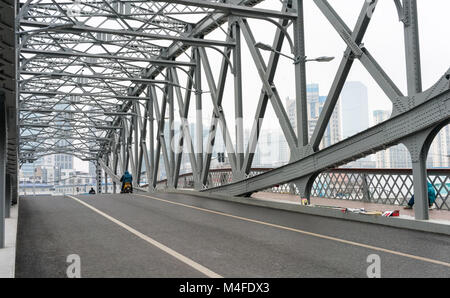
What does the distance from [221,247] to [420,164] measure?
5579mm

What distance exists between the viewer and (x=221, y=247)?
7.79 m

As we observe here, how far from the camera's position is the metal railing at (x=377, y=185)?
13164mm

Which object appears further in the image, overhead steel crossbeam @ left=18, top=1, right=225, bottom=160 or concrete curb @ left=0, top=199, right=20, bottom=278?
overhead steel crossbeam @ left=18, top=1, right=225, bottom=160

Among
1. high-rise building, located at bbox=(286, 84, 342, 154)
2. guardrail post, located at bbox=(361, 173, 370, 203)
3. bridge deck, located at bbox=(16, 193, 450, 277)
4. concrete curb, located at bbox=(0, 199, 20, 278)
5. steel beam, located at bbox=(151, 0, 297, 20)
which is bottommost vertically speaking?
bridge deck, located at bbox=(16, 193, 450, 277)

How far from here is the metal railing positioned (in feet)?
43.2

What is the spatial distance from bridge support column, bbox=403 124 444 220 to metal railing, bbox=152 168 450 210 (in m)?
2.66

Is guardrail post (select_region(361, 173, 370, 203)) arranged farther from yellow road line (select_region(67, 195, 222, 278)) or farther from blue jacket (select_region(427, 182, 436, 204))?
yellow road line (select_region(67, 195, 222, 278))

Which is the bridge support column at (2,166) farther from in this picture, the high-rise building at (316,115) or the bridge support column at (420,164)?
the high-rise building at (316,115)

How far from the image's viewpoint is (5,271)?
17.8ft

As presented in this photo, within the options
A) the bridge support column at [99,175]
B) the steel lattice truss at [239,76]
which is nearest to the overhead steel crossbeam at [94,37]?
the steel lattice truss at [239,76]

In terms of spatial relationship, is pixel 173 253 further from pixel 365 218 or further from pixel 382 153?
pixel 382 153

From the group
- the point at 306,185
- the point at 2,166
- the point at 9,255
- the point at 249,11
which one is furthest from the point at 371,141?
the point at 9,255

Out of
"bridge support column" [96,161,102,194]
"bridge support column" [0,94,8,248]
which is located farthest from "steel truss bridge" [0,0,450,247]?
A: "bridge support column" [96,161,102,194]

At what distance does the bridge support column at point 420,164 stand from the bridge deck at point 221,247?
31.7 inches
